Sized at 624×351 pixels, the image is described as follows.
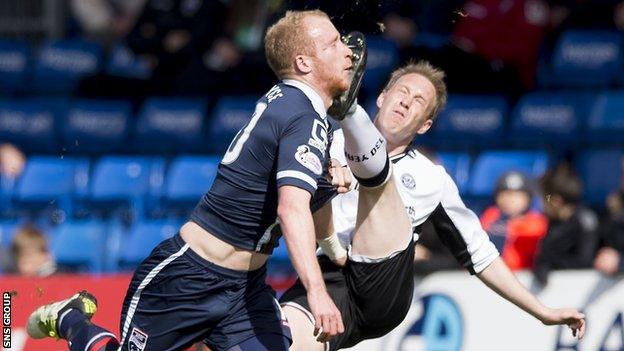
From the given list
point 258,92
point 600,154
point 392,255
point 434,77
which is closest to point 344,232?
point 392,255

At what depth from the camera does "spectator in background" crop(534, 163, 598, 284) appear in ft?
29.8

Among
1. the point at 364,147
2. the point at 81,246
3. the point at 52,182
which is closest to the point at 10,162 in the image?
the point at 52,182

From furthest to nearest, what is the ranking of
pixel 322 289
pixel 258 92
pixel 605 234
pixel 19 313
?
pixel 258 92, pixel 605 234, pixel 19 313, pixel 322 289

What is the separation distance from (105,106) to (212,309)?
7076mm

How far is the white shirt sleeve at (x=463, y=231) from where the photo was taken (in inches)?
286

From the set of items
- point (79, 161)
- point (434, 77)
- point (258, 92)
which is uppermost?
point (434, 77)

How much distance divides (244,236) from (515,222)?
400cm

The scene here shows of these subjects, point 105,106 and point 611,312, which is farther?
point 105,106

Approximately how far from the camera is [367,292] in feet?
22.8

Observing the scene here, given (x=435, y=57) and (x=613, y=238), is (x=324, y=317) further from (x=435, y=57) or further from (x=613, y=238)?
(x=435, y=57)

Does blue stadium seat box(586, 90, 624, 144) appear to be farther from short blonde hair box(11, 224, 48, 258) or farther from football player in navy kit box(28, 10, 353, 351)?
football player in navy kit box(28, 10, 353, 351)

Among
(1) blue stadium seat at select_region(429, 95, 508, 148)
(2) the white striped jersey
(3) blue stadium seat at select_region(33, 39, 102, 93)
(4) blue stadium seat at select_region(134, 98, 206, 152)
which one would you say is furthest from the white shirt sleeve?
(3) blue stadium seat at select_region(33, 39, 102, 93)

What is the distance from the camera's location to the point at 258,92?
41.2 feet

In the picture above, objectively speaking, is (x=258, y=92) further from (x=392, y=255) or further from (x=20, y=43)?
(x=392, y=255)
